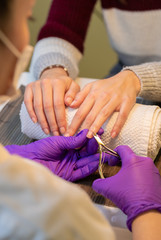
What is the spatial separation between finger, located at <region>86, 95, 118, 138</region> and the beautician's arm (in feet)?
0.75

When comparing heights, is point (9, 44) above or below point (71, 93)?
above

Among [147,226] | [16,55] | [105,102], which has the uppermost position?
[16,55]

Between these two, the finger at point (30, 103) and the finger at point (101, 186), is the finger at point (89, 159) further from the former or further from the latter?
the finger at point (30, 103)

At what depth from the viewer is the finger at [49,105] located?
2.65ft

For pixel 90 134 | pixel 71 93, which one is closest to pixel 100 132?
pixel 90 134

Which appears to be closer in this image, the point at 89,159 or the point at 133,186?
the point at 133,186

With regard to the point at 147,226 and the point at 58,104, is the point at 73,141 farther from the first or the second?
the point at 147,226

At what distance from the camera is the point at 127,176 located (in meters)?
0.69

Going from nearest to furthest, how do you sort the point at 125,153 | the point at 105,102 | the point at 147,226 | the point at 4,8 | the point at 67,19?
the point at 4,8
the point at 147,226
the point at 125,153
the point at 105,102
the point at 67,19

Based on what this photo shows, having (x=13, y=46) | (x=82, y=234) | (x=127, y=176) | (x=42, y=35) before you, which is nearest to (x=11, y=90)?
(x=13, y=46)

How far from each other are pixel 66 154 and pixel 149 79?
335 millimetres

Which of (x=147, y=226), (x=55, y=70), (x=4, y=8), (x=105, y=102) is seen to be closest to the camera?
(x=4, y=8)

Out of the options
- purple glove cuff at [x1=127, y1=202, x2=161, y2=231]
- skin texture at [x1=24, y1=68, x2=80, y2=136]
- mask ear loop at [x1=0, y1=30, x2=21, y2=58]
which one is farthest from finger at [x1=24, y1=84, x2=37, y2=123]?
mask ear loop at [x1=0, y1=30, x2=21, y2=58]

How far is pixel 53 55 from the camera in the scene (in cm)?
102
